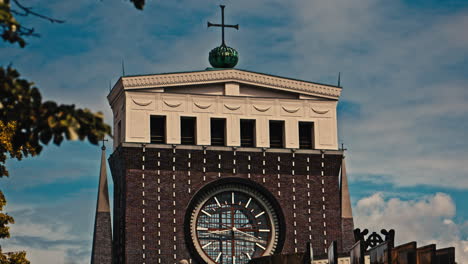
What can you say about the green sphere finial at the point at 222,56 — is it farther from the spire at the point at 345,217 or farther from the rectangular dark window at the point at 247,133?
the spire at the point at 345,217

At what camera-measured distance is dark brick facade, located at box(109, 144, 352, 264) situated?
62.7m

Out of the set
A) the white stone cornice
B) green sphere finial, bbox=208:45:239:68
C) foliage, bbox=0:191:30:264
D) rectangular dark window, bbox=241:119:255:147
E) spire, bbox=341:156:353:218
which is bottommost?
foliage, bbox=0:191:30:264

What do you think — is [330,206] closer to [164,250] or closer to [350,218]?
[350,218]

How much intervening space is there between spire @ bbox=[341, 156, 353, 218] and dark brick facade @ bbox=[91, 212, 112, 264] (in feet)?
56.4

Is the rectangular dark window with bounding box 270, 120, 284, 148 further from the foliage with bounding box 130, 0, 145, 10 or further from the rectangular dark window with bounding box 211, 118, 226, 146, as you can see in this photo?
the foliage with bounding box 130, 0, 145, 10

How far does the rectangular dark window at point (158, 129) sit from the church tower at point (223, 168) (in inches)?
2.8

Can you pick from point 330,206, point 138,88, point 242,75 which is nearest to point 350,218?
point 330,206

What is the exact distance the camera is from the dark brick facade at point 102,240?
64.8 m

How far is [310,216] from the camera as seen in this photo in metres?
66.4

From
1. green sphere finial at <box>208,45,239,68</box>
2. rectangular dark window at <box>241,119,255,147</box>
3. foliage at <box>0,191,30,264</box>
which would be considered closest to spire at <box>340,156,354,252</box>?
rectangular dark window at <box>241,119,255,147</box>

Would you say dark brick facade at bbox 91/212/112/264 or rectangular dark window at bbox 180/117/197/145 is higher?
rectangular dark window at bbox 180/117/197/145

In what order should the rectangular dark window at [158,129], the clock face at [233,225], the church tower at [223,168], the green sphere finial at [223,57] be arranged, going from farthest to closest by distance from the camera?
the green sphere finial at [223,57] → the rectangular dark window at [158,129] → the clock face at [233,225] → the church tower at [223,168]

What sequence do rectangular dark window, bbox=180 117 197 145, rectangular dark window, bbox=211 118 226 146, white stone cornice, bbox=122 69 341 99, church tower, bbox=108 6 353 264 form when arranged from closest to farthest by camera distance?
1. church tower, bbox=108 6 353 264
2. white stone cornice, bbox=122 69 341 99
3. rectangular dark window, bbox=180 117 197 145
4. rectangular dark window, bbox=211 118 226 146

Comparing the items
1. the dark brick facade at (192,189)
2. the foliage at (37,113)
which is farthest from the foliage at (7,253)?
the foliage at (37,113)
